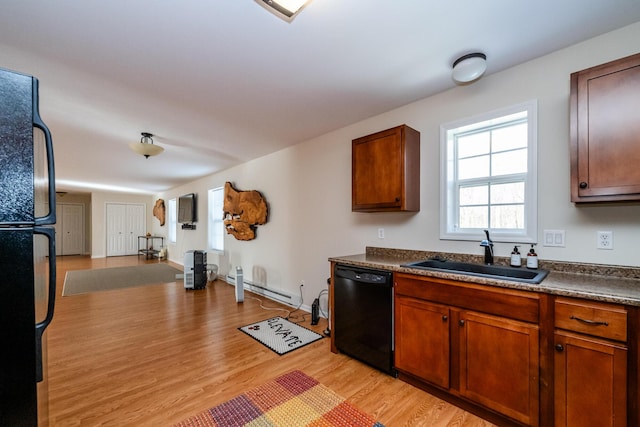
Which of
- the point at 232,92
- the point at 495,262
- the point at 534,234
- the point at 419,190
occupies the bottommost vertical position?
the point at 495,262

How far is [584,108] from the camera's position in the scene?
1.60 m

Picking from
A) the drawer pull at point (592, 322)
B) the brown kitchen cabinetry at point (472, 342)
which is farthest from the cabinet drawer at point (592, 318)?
the brown kitchen cabinetry at point (472, 342)

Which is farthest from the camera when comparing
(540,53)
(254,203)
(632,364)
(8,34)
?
(254,203)

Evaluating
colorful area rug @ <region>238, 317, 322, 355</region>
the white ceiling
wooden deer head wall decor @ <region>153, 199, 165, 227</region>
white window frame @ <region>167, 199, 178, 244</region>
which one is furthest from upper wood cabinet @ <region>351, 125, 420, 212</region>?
wooden deer head wall decor @ <region>153, 199, 165, 227</region>

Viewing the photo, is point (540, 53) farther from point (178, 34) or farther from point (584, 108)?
point (178, 34)

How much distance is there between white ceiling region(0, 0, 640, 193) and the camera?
1524mm

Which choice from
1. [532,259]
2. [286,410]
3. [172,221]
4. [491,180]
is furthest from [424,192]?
[172,221]

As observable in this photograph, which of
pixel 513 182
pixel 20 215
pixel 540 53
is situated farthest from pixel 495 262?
pixel 20 215

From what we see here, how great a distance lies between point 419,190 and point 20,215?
2.56m

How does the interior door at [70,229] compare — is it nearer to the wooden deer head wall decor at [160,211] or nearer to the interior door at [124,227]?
the interior door at [124,227]

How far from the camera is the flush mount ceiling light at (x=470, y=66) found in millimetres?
1908

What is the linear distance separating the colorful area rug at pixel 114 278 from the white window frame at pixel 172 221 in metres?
1.41

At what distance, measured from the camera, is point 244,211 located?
473 cm

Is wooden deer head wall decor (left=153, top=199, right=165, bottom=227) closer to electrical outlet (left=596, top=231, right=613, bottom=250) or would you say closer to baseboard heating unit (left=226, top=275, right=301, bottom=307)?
baseboard heating unit (left=226, top=275, right=301, bottom=307)
